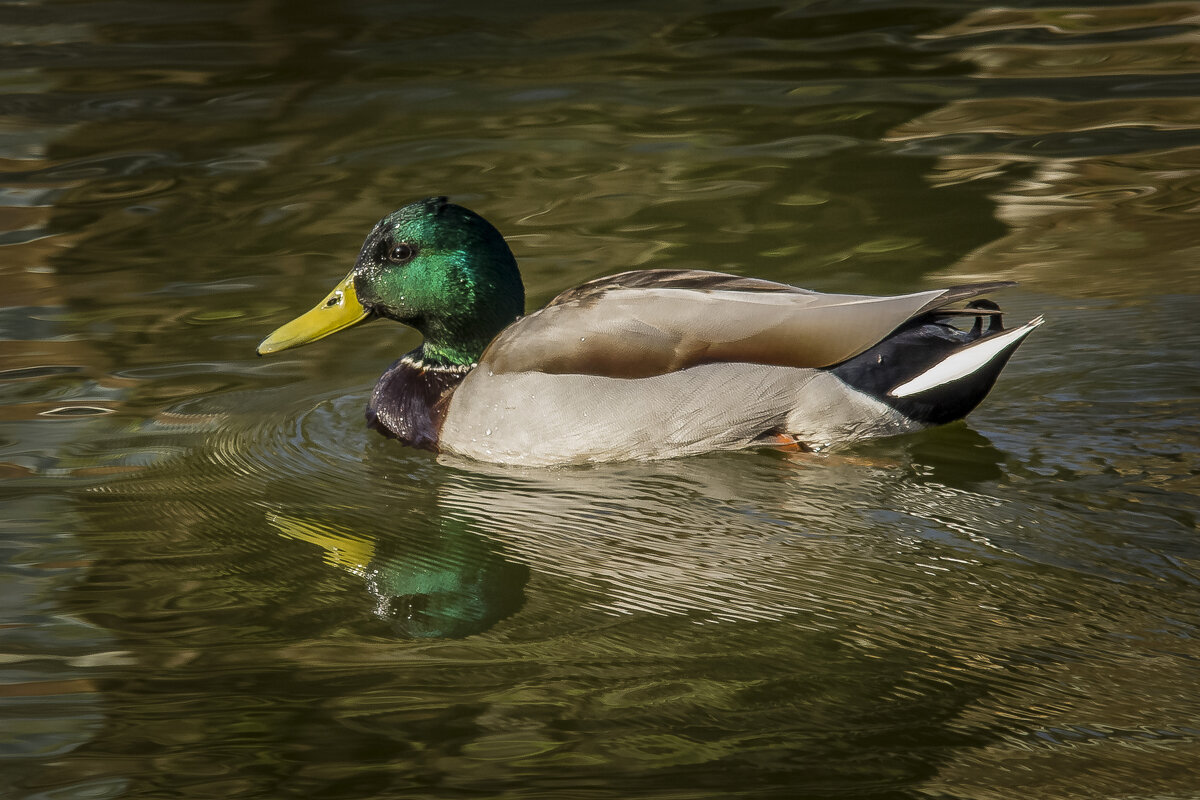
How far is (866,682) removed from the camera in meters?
3.75

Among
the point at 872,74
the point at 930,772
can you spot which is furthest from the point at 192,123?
the point at 930,772

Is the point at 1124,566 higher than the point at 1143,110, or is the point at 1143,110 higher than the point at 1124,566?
the point at 1143,110

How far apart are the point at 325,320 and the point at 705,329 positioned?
1.72 meters

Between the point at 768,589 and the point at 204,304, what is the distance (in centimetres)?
451

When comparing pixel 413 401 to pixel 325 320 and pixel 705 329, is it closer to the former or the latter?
pixel 325 320

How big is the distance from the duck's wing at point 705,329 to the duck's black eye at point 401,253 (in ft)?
2.46

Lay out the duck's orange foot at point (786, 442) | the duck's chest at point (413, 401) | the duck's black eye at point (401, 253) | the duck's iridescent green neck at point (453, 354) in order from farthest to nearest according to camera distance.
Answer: the duck's iridescent green neck at point (453, 354), the duck's black eye at point (401, 253), the duck's chest at point (413, 401), the duck's orange foot at point (786, 442)

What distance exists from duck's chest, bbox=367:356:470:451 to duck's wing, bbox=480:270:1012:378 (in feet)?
1.70

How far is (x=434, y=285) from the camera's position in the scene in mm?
5895

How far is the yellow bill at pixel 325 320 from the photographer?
19.8 ft

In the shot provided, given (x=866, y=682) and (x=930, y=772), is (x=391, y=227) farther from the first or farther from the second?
(x=930, y=772)

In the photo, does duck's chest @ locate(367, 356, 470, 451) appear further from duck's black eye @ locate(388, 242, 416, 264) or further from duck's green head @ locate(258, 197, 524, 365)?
duck's black eye @ locate(388, 242, 416, 264)

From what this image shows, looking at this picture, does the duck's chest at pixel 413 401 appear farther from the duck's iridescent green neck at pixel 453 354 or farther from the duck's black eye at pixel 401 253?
the duck's black eye at pixel 401 253

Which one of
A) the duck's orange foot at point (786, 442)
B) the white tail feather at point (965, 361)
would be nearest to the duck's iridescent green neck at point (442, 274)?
the duck's orange foot at point (786, 442)
